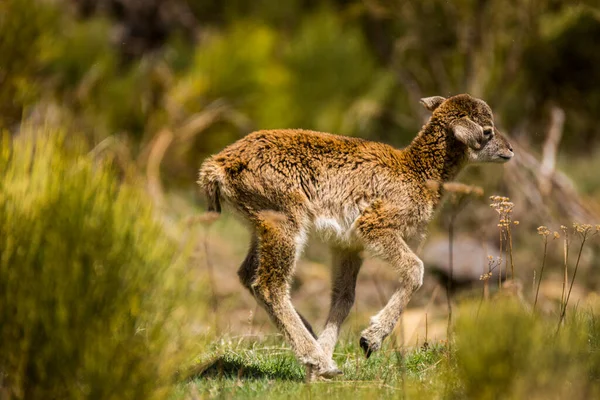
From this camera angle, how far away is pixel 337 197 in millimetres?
6539

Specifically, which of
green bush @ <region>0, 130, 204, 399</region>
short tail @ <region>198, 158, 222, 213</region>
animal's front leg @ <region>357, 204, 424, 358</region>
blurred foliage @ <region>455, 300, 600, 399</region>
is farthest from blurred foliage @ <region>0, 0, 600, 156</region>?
blurred foliage @ <region>455, 300, 600, 399</region>

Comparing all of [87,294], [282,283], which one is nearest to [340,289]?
[282,283]

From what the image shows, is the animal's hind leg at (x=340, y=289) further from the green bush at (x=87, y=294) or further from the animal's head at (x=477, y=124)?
the green bush at (x=87, y=294)

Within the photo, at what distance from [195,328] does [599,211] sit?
507 inches

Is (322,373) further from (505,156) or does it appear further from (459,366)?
(505,156)

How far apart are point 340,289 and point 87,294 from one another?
280cm

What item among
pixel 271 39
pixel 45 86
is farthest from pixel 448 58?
pixel 45 86

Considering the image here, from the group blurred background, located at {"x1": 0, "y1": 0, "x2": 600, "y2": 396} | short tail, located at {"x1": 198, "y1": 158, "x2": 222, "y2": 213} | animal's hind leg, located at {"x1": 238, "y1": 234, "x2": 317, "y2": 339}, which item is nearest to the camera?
short tail, located at {"x1": 198, "y1": 158, "x2": 222, "y2": 213}

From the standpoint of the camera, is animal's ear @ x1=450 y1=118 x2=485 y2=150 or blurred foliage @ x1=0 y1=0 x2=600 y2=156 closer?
animal's ear @ x1=450 y1=118 x2=485 y2=150

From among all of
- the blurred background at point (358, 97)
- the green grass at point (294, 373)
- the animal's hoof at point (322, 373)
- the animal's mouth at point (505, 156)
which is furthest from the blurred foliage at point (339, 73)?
the animal's hoof at point (322, 373)

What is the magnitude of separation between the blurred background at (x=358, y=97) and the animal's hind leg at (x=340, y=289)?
621 centimetres

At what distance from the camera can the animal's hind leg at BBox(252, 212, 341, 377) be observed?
6039mm

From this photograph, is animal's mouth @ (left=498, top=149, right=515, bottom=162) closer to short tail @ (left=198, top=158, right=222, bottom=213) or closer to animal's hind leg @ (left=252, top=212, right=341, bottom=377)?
animal's hind leg @ (left=252, top=212, right=341, bottom=377)

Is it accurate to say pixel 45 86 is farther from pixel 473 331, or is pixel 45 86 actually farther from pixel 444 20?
pixel 473 331
